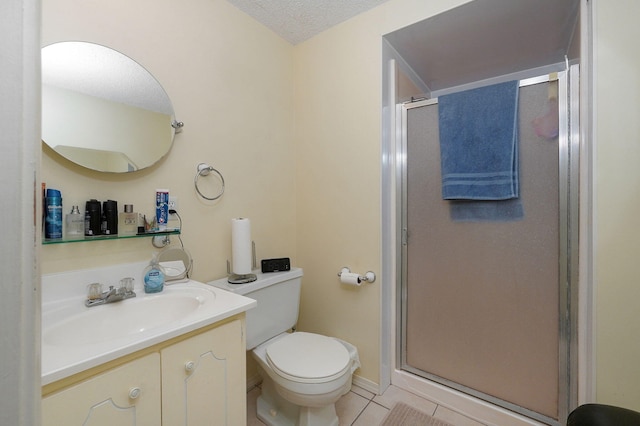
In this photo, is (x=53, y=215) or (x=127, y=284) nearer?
(x=53, y=215)

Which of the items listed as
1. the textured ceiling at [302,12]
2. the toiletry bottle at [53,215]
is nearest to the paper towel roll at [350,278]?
the toiletry bottle at [53,215]

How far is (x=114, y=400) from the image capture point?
0.75 metres

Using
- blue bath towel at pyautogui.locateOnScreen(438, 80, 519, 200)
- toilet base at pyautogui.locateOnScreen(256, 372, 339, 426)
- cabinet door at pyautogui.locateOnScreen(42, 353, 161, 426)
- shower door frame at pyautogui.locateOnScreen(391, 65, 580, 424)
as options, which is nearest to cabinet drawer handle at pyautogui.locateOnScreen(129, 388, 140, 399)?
cabinet door at pyautogui.locateOnScreen(42, 353, 161, 426)

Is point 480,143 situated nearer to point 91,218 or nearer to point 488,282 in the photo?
point 488,282

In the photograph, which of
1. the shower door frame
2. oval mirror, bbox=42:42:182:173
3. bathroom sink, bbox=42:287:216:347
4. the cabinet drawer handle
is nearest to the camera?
the cabinet drawer handle

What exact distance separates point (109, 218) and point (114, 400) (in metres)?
0.69

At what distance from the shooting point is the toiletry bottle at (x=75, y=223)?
1067 millimetres

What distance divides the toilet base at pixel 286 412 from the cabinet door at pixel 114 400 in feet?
2.44

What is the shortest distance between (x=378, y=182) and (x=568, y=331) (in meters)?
1.16

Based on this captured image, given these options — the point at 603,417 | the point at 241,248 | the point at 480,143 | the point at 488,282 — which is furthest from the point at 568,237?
A: the point at 241,248

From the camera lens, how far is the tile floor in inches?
58.4

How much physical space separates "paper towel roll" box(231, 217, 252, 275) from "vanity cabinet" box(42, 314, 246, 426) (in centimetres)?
42

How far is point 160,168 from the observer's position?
1333 millimetres

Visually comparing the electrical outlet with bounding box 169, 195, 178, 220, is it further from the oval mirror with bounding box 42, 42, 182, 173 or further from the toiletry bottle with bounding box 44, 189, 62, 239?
the toiletry bottle with bounding box 44, 189, 62, 239
